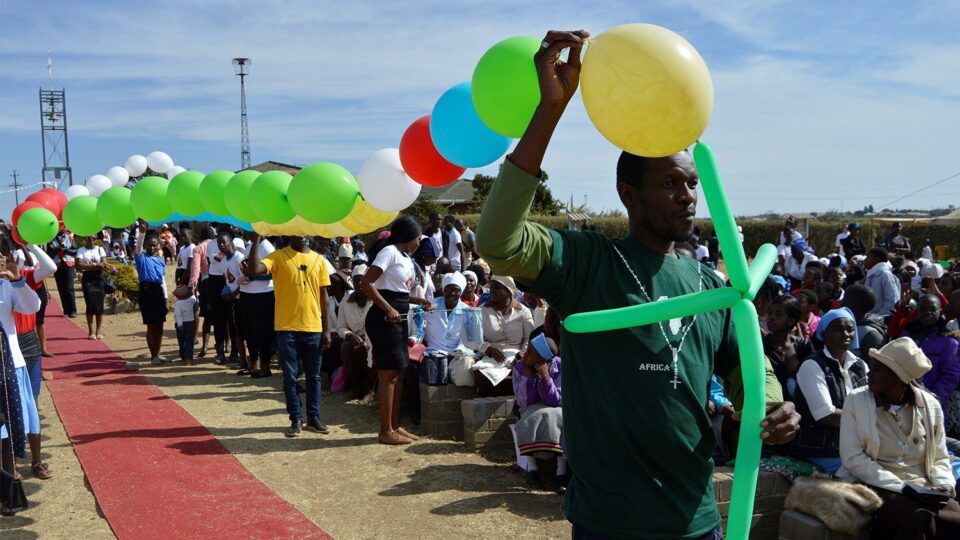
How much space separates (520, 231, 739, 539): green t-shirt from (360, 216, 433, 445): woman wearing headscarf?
4767 mm

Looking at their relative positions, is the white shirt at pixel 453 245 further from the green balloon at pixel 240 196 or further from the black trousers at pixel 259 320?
the green balloon at pixel 240 196

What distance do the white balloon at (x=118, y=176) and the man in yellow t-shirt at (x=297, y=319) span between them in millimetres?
2577

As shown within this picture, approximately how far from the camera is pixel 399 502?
5711mm

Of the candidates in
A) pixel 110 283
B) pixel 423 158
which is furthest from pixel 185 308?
pixel 110 283

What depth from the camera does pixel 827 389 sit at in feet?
16.5

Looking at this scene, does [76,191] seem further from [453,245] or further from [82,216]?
[453,245]

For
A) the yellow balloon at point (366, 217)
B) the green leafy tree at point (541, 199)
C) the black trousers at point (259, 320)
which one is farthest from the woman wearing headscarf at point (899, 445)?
the green leafy tree at point (541, 199)

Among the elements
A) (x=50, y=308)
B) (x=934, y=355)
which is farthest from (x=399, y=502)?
(x=50, y=308)

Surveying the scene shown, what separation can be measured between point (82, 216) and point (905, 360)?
7.53 metres

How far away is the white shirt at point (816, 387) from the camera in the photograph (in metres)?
4.94

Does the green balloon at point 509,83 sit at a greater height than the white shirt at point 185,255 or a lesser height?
greater

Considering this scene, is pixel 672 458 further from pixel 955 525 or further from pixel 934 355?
pixel 934 355

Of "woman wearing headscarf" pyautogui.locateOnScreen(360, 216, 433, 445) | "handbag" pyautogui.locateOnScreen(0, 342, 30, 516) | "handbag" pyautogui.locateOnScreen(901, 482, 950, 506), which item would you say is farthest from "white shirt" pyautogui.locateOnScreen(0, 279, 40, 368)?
"handbag" pyautogui.locateOnScreen(901, 482, 950, 506)

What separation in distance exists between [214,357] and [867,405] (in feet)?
32.7
